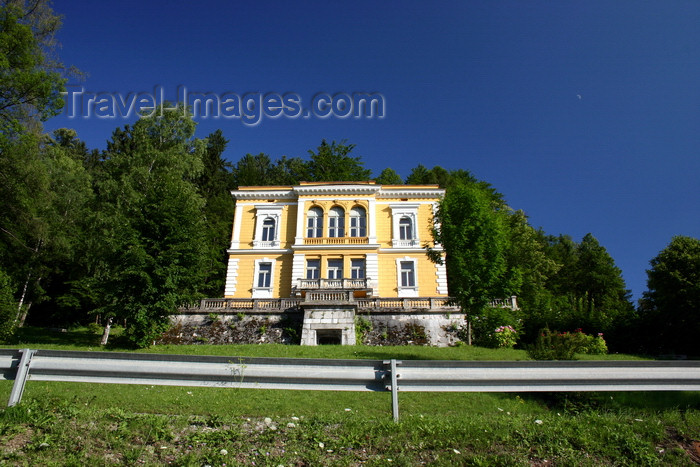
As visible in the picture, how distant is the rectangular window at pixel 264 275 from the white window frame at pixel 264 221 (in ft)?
4.82

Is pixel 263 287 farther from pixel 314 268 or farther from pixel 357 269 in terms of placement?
pixel 357 269

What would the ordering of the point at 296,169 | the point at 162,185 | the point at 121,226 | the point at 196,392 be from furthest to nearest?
the point at 296,169, the point at 162,185, the point at 121,226, the point at 196,392

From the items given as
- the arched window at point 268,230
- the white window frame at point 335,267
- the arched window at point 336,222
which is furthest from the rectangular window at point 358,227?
the arched window at point 268,230

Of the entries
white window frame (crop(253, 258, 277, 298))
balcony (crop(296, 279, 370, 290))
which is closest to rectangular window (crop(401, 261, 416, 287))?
balcony (crop(296, 279, 370, 290))

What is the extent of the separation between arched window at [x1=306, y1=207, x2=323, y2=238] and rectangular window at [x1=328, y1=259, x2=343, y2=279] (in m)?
2.40

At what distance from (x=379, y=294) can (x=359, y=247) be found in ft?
12.3

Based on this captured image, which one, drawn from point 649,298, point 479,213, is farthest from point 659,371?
point 649,298

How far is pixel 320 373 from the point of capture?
5090mm

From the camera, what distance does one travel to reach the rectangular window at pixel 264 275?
30.2 m

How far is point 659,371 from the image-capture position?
18.0 ft

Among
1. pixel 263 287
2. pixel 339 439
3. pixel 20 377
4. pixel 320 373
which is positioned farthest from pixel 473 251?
pixel 263 287

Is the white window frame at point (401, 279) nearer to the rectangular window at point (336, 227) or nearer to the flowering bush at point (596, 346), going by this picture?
the rectangular window at point (336, 227)

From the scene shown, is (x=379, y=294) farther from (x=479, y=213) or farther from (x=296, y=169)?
(x=296, y=169)

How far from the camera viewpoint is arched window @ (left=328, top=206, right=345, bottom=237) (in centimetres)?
3140
